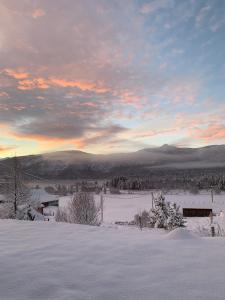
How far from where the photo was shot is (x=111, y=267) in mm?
4559

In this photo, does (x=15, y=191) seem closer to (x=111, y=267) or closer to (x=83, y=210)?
(x=83, y=210)

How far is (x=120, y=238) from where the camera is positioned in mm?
6883

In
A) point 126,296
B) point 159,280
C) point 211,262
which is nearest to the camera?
point 126,296

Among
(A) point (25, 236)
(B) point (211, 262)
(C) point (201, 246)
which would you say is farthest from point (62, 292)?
(A) point (25, 236)

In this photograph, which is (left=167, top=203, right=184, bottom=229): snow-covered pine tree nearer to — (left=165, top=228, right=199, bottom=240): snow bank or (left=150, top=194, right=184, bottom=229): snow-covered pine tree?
(left=150, top=194, right=184, bottom=229): snow-covered pine tree

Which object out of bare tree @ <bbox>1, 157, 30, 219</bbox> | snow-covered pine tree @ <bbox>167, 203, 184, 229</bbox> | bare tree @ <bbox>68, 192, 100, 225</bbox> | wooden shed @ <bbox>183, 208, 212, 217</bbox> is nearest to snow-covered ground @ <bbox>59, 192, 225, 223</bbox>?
wooden shed @ <bbox>183, 208, 212, 217</bbox>

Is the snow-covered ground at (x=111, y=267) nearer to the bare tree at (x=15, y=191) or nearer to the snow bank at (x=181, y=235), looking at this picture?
the snow bank at (x=181, y=235)

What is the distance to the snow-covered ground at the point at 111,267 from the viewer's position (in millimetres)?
3590

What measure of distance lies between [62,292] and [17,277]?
2.74 ft

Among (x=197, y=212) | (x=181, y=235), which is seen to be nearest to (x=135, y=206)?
(x=197, y=212)

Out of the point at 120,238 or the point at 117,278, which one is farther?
the point at 120,238

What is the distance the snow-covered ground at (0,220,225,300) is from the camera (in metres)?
3.59

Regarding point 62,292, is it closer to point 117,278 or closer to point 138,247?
point 117,278

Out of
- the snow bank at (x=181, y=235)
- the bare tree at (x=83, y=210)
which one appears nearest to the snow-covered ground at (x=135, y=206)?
the bare tree at (x=83, y=210)
